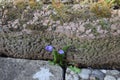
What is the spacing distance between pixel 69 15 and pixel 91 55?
0.44 m

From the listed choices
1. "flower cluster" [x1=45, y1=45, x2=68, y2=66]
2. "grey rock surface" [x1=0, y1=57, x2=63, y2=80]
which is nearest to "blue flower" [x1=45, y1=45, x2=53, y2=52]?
"flower cluster" [x1=45, y1=45, x2=68, y2=66]

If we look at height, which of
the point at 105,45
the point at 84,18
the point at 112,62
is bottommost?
the point at 112,62

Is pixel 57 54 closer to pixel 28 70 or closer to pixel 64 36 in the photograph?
pixel 64 36

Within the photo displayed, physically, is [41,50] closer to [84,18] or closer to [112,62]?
[84,18]

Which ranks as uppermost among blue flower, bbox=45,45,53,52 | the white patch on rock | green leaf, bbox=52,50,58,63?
blue flower, bbox=45,45,53,52

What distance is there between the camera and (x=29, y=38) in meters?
2.66

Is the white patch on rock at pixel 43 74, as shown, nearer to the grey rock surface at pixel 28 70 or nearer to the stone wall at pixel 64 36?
the grey rock surface at pixel 28 70

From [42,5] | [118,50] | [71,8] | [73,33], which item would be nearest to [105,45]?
[118,50]

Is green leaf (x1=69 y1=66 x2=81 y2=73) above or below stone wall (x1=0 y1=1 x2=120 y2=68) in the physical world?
below

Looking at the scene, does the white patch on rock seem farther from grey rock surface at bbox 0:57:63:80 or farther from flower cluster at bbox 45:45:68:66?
flower cluster at bbox 45:45:68:66

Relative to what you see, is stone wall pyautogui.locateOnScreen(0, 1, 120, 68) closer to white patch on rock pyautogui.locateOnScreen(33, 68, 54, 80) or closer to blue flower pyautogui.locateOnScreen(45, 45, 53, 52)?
blue flower pyautogui.locateOnScreen(45, 45, 53, 52)

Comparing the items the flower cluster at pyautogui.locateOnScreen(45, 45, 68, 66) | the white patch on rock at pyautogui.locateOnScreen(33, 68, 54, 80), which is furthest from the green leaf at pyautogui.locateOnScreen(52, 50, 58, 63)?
the white patch on rock at pyautogui.locateOnScreen(33, 68, 54, 80)

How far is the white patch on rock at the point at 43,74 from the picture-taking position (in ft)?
8.29

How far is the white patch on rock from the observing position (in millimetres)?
2525
